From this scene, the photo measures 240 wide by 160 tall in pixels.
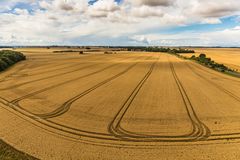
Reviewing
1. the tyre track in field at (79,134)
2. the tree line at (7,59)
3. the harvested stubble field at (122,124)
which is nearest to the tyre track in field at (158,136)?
the harvested stubble field at (122,124)

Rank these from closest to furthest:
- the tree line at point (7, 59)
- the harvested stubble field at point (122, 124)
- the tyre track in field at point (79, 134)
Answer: the harvested stubble field at point (122, 124), the tyre track in field at point (79, 134), the tree line at point (7, 59)

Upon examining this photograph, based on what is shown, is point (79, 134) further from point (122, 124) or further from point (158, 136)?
point (158, 136)

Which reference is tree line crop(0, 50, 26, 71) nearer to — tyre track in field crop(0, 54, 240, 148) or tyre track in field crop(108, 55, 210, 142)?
tyre track in field crop(0, 54, 240, 148)

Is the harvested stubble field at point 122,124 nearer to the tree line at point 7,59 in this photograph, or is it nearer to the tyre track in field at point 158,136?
the tyre track in field at point 158,136

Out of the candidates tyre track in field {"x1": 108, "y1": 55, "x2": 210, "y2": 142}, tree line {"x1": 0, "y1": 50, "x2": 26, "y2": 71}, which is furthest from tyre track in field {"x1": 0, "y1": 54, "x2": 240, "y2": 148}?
tree line {"x1": 0, "y1": 50, "x2": 26, "y2": 71}

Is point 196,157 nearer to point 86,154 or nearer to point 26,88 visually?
point 86,154

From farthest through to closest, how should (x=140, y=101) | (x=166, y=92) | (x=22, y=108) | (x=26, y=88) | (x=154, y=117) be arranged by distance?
(x=26, y=88), (x=166, y=92), (x=140, y=101), (x=22, y=108), (x=154, y=117)

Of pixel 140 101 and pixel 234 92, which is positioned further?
pixel 234 92

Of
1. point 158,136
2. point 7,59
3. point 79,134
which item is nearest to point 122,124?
point 158,136

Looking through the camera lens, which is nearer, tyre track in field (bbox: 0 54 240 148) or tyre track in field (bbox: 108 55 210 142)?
tyre track in field (bbox: 0 54 240 148)

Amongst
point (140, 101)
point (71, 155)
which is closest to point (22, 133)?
point (71, 155)

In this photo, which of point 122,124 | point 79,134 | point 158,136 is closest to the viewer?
point 158,136
